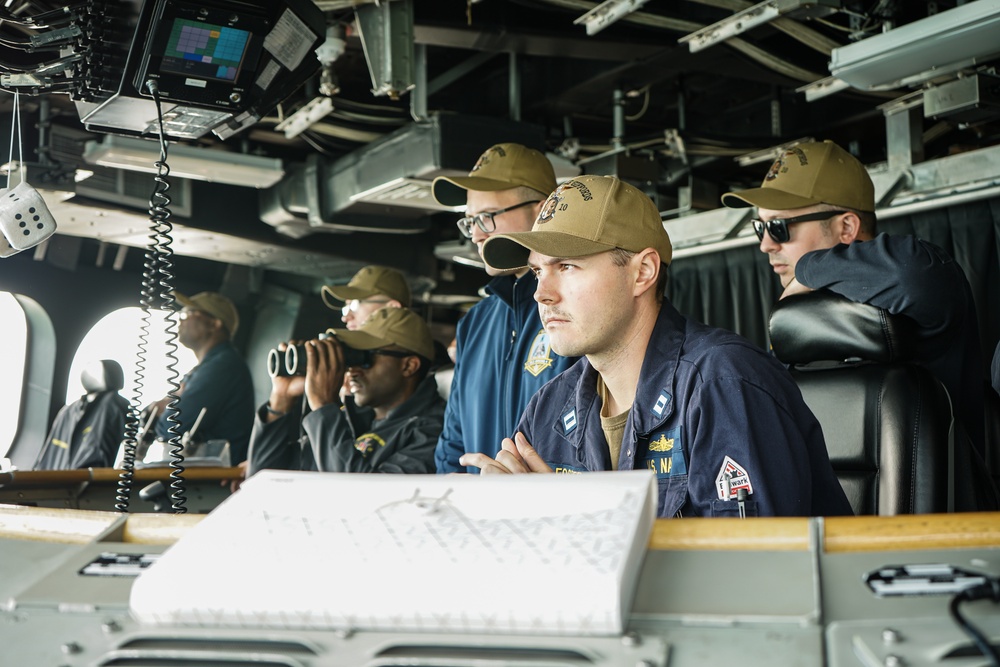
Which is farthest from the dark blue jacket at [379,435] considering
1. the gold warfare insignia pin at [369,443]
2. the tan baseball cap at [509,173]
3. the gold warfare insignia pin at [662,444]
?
the gold warfare insignia pin at [662,444]

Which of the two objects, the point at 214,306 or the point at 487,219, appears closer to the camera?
the point at 487,219

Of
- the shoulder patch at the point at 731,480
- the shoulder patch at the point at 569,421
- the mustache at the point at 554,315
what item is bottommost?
the shoulder patch at the point at 731,480

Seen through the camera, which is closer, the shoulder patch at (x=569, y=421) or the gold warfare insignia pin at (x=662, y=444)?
the gold warfare insignia pin at (x=662, y=444)

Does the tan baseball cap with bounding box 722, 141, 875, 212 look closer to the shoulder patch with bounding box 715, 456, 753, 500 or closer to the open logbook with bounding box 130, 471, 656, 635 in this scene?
the shoulder patch with bounding box 715, 456, 753, 500

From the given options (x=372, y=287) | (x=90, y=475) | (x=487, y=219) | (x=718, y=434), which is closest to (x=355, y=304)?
(x=372, y=287)

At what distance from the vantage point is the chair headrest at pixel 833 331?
195 cm

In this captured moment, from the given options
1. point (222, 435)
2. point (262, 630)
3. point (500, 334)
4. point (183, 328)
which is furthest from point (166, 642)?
point (183, 328)

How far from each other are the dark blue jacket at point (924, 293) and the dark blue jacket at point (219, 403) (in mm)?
2980

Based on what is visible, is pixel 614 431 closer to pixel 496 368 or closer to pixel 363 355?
pixel 496 368

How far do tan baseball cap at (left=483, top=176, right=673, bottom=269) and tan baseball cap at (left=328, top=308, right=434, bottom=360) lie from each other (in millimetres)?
1466

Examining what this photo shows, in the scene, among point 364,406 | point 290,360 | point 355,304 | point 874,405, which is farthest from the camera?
point 355,304

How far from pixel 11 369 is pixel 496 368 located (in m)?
5.15

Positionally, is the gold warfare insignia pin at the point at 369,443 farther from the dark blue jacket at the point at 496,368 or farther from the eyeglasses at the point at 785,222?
the eyeglasses at the point at 785,222

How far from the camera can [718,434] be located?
1.55 metres
